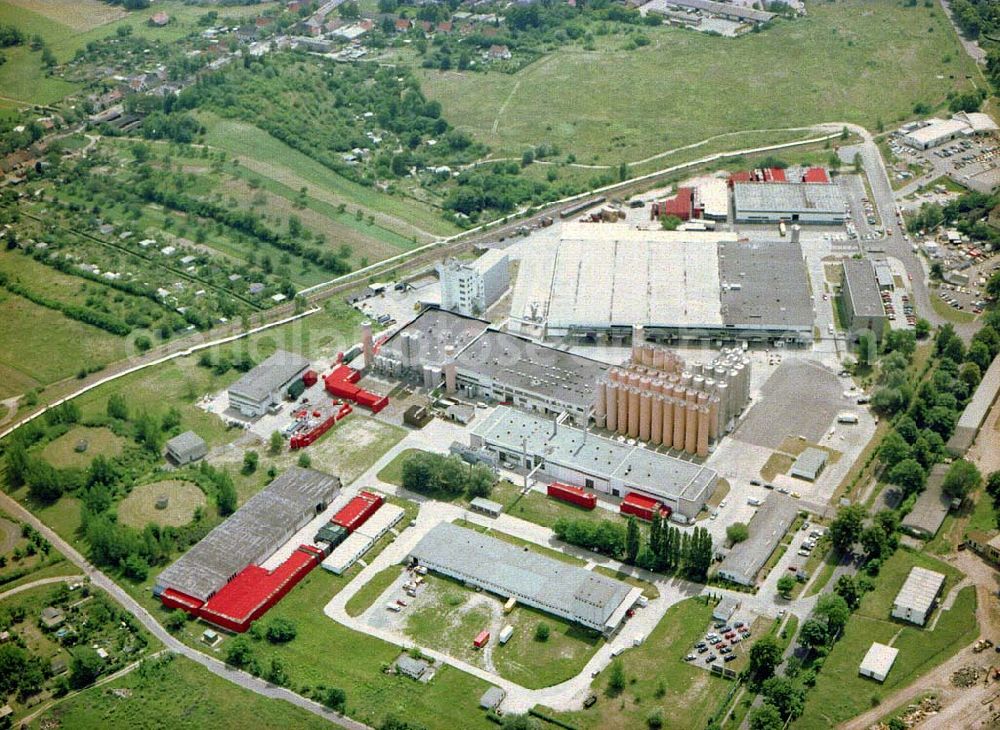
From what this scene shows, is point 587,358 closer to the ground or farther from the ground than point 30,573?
farther from the ground

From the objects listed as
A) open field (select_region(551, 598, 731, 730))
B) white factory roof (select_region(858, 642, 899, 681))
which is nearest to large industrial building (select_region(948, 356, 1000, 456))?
white factory roof (select_region(858, 642, 899, 681))

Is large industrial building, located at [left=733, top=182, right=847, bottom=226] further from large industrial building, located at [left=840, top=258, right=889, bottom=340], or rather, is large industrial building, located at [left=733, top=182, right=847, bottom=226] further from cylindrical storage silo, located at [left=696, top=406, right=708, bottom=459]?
cylindrical storage silo, located at [left=696, top=406, right=708, bottom=459]

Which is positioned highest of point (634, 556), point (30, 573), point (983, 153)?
point (983, 153)

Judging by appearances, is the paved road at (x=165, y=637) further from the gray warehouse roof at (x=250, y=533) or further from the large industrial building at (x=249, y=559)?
the gray warehouse roof at (x=250, y=533)

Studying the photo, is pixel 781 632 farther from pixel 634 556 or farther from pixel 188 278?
pixel 188 278

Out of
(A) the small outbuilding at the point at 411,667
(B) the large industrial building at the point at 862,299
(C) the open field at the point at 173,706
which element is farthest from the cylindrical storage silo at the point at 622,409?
(C) the open field at the point at 173,706

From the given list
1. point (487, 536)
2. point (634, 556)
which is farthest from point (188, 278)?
point (634, 556)

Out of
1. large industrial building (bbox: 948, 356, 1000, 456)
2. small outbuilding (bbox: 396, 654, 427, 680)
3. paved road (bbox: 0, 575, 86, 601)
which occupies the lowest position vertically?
paved road (bbox: 0, 575, 86, 601)
